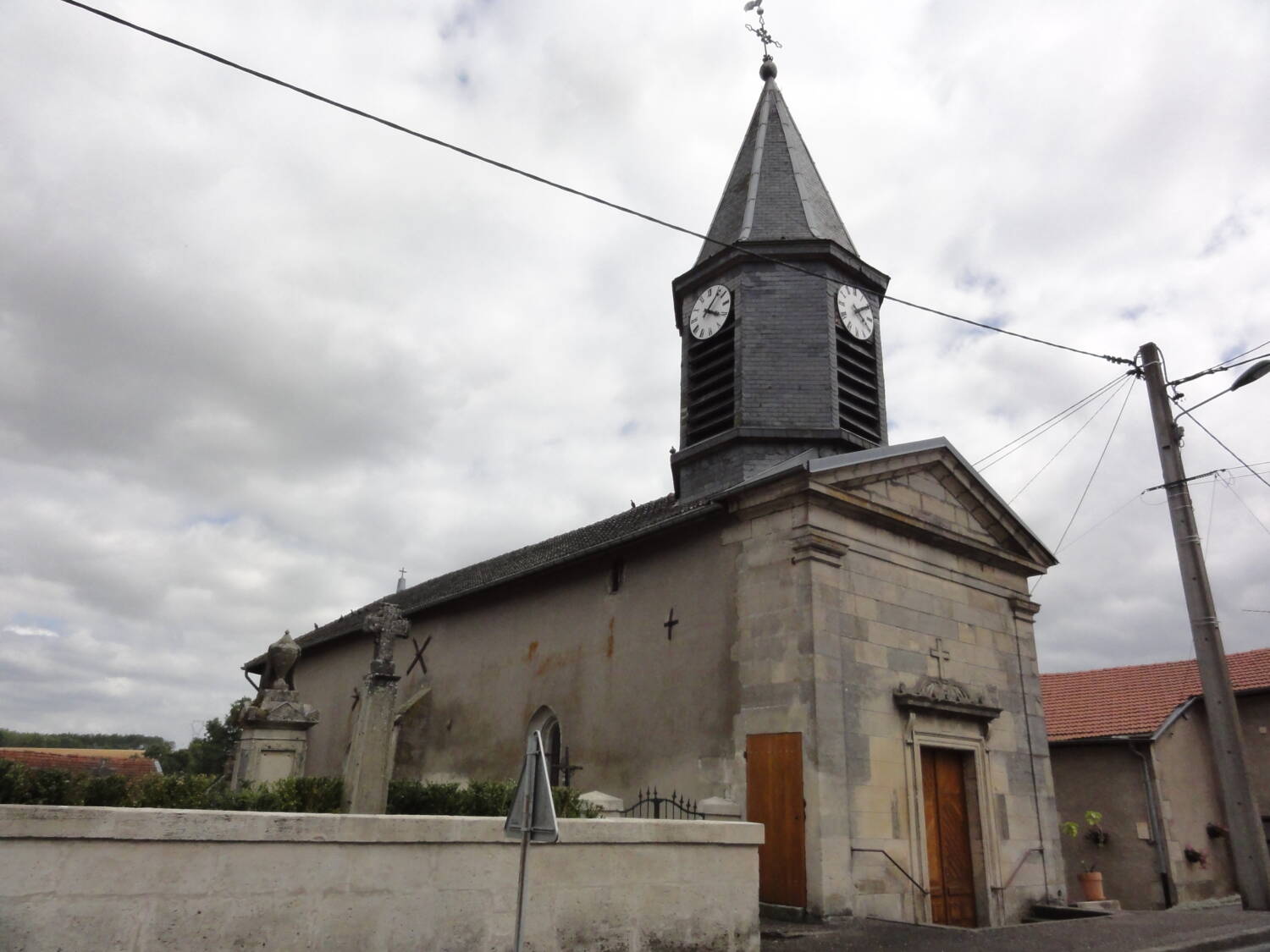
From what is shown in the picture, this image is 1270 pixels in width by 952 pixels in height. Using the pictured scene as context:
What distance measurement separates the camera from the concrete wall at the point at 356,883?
5160 mm

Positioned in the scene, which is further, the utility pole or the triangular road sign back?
the utility pole

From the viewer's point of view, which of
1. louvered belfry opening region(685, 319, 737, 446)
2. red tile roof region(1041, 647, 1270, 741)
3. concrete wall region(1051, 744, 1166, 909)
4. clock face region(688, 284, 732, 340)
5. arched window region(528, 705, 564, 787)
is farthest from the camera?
red tile roof region(1041, 647, 1270, 741)

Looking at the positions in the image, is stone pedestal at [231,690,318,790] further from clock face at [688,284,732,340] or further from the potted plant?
the potted plant

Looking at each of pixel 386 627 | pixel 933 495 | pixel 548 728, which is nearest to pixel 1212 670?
pixel 933 495

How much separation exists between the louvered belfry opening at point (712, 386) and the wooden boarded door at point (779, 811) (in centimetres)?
569

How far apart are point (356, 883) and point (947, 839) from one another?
822 cm

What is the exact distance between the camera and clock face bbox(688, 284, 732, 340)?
15.1 m

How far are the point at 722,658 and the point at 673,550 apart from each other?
1.93 metres

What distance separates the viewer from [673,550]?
1267 centimetres

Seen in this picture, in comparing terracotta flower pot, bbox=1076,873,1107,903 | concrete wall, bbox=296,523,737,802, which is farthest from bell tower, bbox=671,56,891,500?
terracotta flower pot, bbox=1076,873,1107,903

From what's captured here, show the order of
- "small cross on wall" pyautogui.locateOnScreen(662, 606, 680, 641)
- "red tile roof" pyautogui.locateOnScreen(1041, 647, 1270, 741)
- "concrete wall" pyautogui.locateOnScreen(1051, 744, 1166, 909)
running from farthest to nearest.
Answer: "red tile roof" pyautogui.locateOnScreen(1041, 647, 1270, 741), "concrete wall" pyautogui.locateOnScreen(1051, 744, 1166, 909), "small cross on wall" pyautogui.locateOnScreen(662, 606, 680, 641)

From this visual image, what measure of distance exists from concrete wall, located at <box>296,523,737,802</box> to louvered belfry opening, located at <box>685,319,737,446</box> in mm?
2623

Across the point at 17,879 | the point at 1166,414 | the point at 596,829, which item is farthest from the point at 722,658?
the point at 17,879

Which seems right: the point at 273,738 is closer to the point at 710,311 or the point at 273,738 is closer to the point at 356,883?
the point at 356,883
